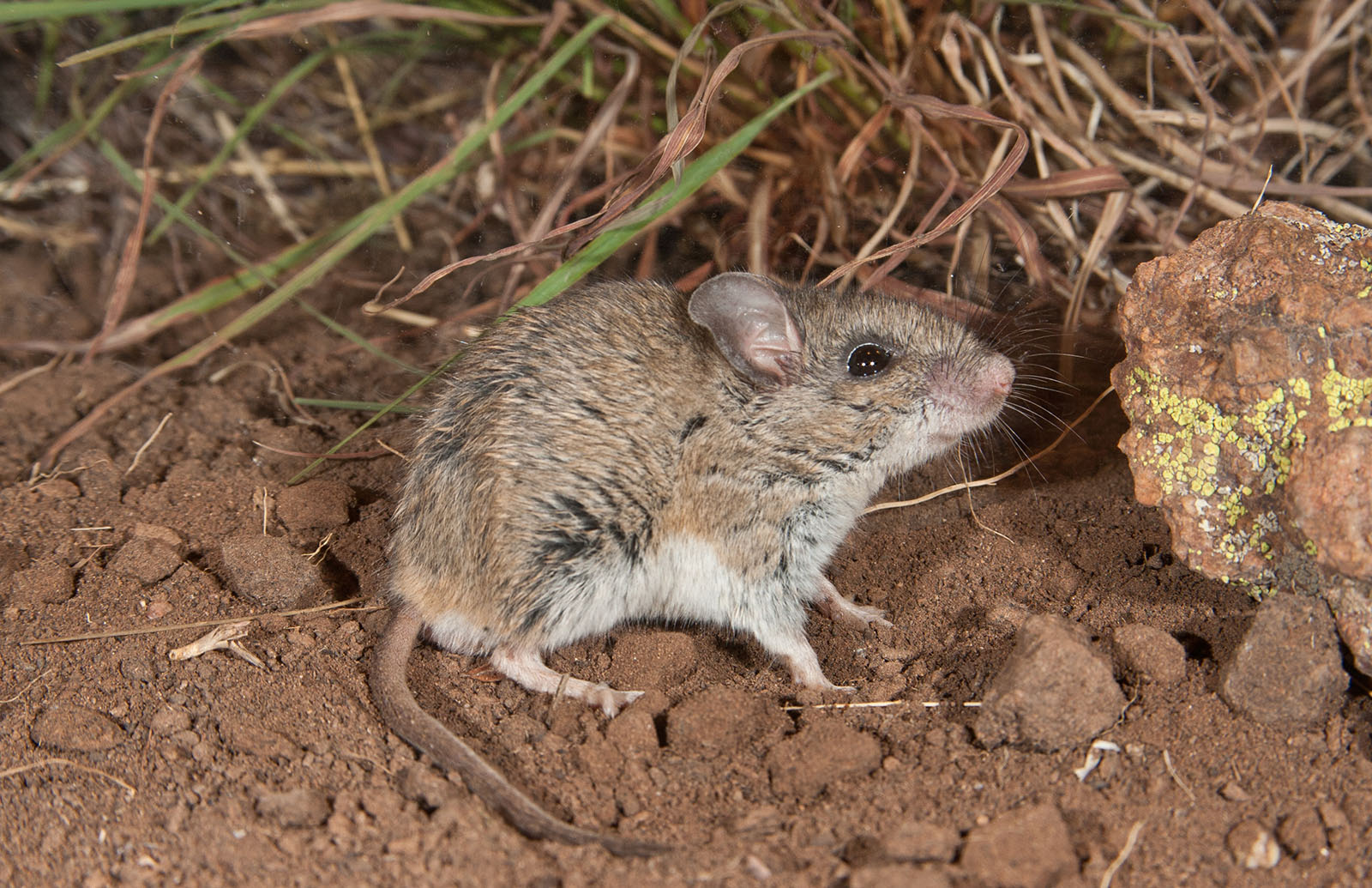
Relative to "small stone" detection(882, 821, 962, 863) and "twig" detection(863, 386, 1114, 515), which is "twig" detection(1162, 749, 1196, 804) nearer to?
"small stone" detection(882, 821, 962, 863)

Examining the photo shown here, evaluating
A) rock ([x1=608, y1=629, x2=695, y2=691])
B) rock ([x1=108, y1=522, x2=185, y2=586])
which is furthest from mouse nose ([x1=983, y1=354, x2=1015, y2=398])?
rock ([x1=108, y1=522, x2=185, y2=586])

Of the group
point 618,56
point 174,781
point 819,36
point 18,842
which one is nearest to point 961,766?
point 174,781

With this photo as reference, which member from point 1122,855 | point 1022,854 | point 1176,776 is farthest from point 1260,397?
point 1022,854

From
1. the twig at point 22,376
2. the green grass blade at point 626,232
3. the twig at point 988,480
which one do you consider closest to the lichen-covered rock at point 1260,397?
the twig at point 988,480

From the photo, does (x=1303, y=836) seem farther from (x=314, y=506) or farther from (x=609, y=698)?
(x=314, y=506)

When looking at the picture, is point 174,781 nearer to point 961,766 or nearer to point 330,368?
point 961,766

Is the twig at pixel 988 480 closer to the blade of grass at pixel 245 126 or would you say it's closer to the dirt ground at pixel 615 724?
the dirt ground at pixel 615 724
